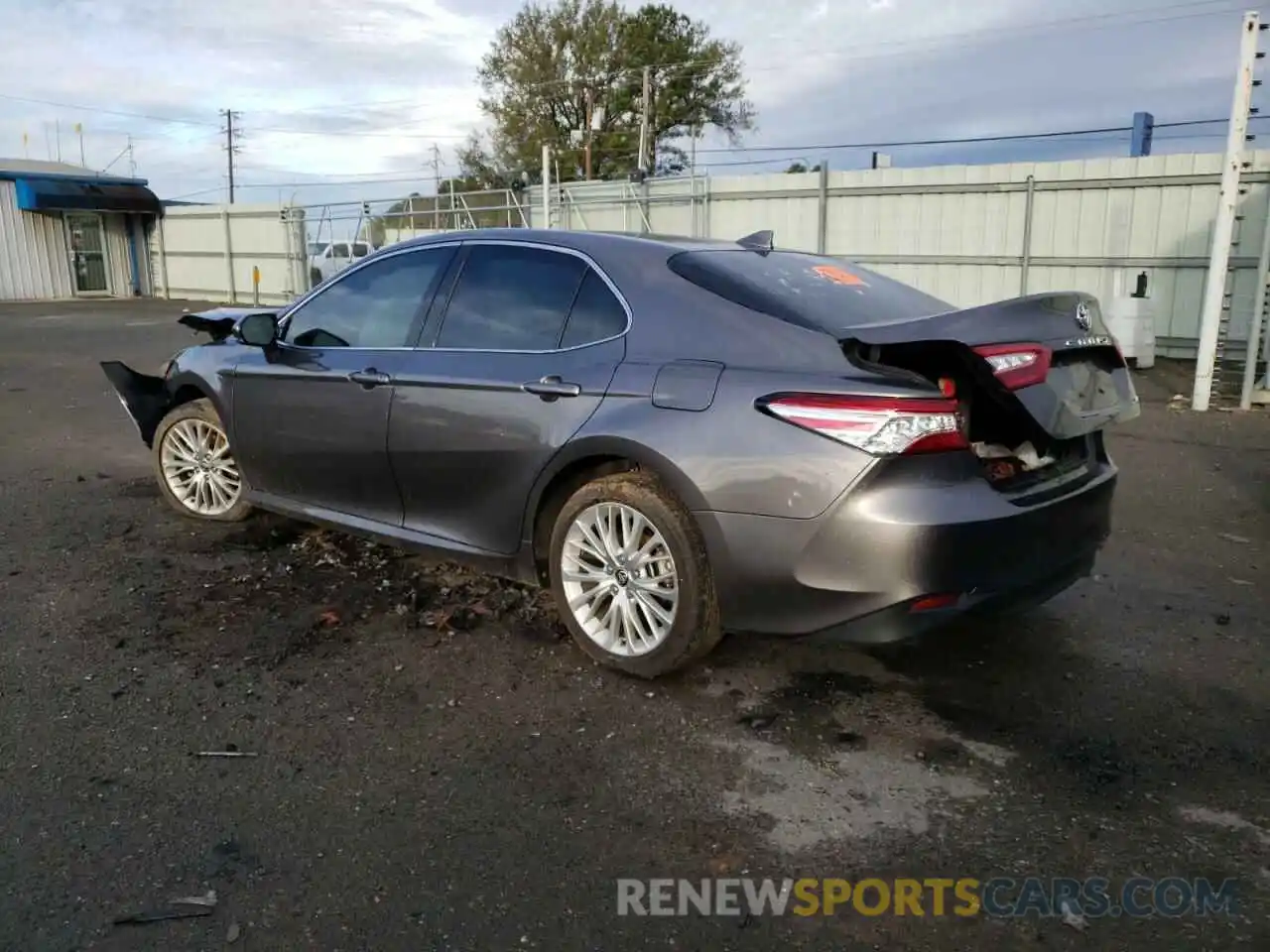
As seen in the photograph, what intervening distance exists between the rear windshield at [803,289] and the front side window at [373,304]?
1302 mm

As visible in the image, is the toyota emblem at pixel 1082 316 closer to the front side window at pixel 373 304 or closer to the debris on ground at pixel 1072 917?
the debris on ground at pixel 1072 917

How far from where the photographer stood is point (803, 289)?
400cm

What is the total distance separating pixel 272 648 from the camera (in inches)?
165

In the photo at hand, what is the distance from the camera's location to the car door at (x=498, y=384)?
397 centimetres

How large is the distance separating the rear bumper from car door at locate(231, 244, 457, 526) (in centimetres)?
183

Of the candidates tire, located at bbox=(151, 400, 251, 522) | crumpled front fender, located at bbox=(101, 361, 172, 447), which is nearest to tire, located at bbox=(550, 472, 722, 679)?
tire, located at bbox=(151, 400, 251, 522)

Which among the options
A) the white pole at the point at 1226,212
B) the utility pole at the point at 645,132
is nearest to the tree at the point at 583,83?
the utility pole at the point at 645,132

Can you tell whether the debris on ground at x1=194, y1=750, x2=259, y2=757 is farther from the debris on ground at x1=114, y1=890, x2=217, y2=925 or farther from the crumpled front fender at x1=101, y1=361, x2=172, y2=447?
the crumpled front fender at x1=101, y1=361, x2=172, y2=447

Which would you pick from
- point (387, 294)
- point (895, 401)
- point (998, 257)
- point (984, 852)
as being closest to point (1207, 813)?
point (984, 852)

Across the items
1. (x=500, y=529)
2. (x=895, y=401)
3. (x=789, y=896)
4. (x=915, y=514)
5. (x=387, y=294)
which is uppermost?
(x=387, y=294)

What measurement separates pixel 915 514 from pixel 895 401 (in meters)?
0.36

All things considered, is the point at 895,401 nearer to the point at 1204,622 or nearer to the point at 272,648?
A: the point at 1204,622

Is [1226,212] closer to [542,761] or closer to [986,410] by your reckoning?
[986,410]

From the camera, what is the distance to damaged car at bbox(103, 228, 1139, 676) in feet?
10.9
